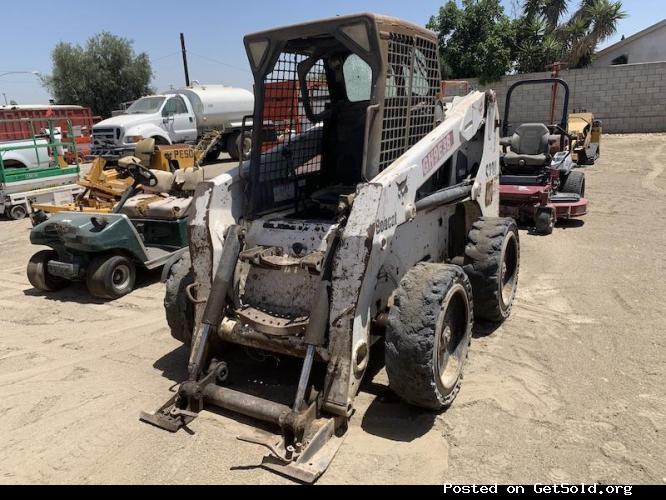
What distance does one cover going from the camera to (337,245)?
3.27 m

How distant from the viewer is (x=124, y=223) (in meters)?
5.99

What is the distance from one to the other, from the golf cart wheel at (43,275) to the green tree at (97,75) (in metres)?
32.3

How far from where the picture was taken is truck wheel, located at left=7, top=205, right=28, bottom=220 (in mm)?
10859

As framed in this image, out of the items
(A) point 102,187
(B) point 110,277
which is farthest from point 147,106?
(B) point 110,277

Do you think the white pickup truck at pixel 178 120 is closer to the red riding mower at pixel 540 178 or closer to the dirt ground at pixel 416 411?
the red riding mower at pixel 540 178

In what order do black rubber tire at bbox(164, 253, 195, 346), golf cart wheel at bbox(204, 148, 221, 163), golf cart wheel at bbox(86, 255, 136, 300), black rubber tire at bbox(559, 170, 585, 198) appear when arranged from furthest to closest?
golf cart wheel at bbox(204, 148, 221, 163), black rubber tire at bbox(559, 170, 585, 198), golf cart wheel at bbox(86, 255, 136, 300), black rubber tire at bbox(164, 253, 195, 346)

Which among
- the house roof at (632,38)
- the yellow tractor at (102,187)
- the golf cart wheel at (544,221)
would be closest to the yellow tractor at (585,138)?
the golf cart wheel at (544,221)

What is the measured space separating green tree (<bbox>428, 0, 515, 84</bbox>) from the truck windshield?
40.7ft

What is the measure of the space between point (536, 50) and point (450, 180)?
75.8 feet

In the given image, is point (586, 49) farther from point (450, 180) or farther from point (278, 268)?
point (278, 268)

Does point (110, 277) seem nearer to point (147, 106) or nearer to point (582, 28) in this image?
point (147, 106)

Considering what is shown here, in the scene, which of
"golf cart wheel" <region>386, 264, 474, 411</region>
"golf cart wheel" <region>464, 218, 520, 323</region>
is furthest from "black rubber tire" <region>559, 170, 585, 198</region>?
"golf cart wheel" <region>386, 264, 474, 411</region>

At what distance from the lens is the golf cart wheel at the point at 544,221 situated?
8008mm

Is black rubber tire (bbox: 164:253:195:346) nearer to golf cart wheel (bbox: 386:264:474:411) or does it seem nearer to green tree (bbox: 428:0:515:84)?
golf cart wheel (bbox: 386:264:474:411)
